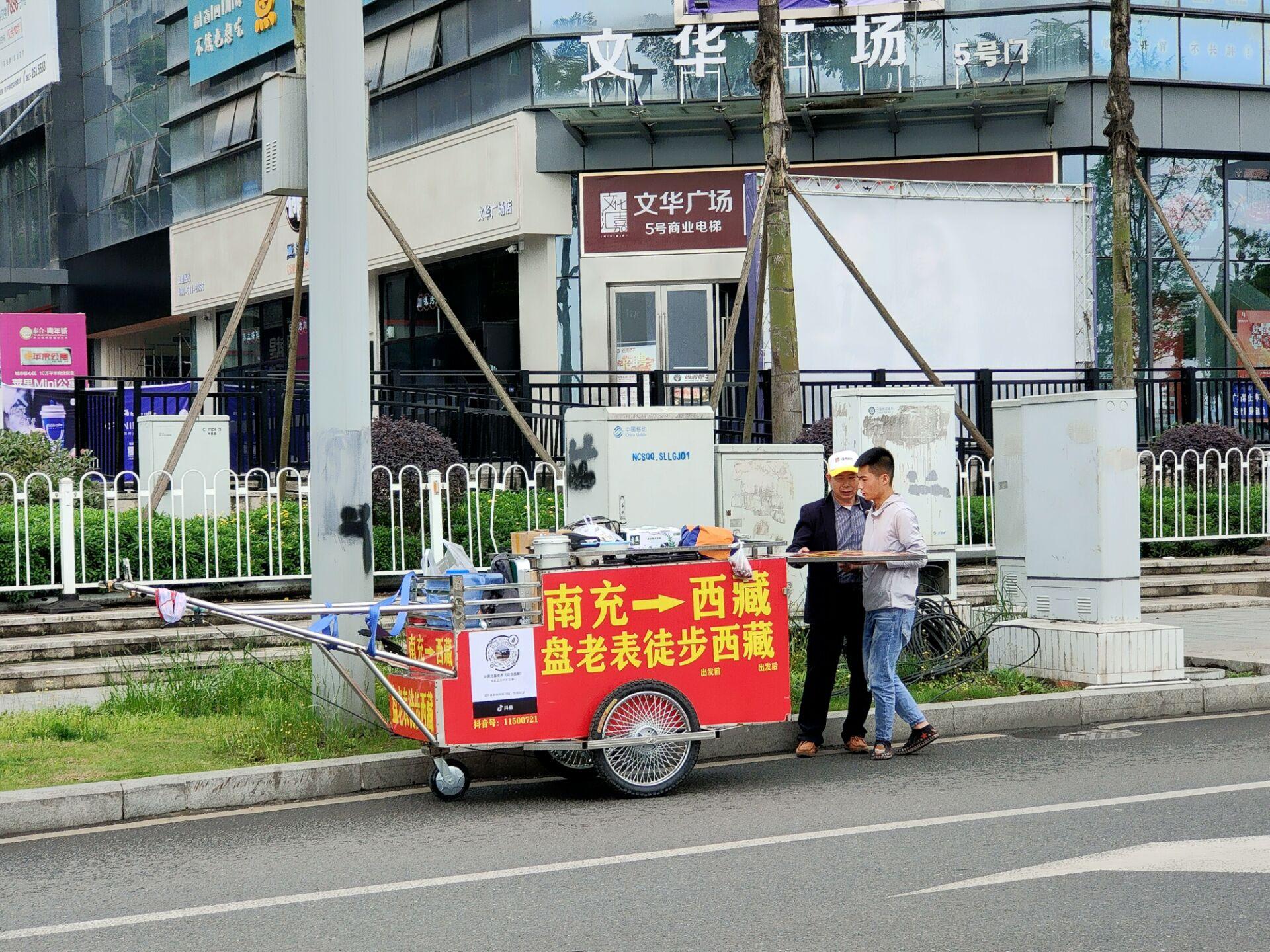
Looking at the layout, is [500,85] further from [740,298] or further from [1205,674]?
[1205,674]

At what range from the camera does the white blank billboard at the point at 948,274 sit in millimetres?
21594

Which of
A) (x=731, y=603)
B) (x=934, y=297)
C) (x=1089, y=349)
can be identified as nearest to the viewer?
(x=731, y=603)

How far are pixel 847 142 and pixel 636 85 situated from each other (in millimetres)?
3807

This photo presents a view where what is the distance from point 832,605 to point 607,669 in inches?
69.5

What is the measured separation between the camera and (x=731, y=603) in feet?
27.0

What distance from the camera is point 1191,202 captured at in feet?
88.3

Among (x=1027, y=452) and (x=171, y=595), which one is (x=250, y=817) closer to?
(x=171, y=595)

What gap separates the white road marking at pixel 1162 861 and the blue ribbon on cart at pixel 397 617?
302cm

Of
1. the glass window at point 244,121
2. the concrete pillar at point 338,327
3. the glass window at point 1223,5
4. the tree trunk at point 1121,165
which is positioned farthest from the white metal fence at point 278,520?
the glass window at point 244,121

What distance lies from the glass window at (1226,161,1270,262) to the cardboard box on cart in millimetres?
21823

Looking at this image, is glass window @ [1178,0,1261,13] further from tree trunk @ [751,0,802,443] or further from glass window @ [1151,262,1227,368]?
tree trunk @ [751,0,802,443]

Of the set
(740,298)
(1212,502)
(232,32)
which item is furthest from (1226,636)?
(232,32)

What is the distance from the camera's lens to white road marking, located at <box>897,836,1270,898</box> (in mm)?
6074

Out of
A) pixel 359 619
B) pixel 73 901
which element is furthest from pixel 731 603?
pixel 73 901
